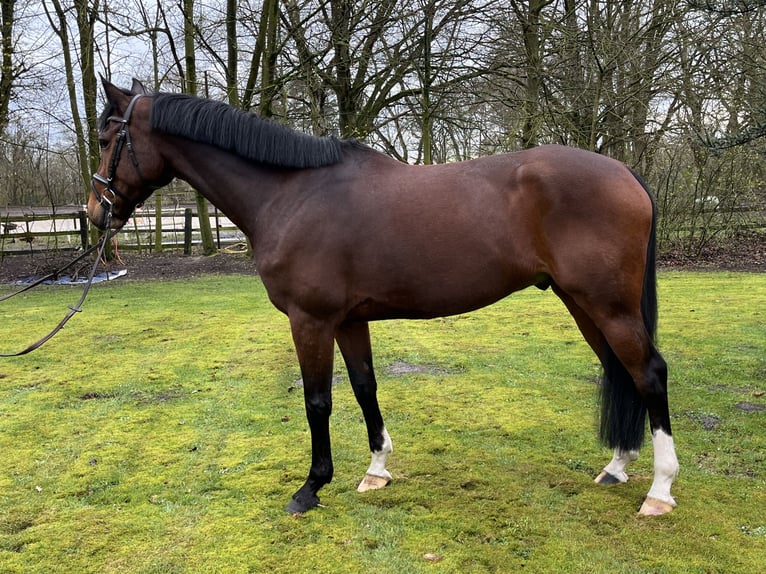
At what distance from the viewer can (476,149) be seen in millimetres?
14805

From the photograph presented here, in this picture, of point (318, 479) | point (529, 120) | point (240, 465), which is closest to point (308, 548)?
point (318, 479)

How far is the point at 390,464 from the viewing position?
3502 mm

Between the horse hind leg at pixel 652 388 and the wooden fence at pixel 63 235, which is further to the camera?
the wooden fence at pixel 63 235

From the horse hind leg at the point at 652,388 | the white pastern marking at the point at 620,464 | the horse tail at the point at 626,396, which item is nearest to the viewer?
the horse hind leg at the point at 652,388

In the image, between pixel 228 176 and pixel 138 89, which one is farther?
pixel 138 89

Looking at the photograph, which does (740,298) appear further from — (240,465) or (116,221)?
(116,221)

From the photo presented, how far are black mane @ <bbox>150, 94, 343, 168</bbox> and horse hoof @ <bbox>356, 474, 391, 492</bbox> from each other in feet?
5.93

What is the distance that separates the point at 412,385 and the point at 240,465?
6.40 feet

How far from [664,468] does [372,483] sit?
154cm

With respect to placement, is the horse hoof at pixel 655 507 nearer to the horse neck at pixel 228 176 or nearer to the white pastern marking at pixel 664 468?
the white pastern marking at pixel 664 468

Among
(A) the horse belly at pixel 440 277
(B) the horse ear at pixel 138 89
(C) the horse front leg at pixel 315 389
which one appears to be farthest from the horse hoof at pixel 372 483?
(B) the horse ear at pixel 138 89

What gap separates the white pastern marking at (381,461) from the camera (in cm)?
325

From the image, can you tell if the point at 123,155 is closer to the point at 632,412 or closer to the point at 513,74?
the point at 632,412

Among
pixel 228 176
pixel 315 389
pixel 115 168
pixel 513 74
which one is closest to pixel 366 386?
pixel 315 389
